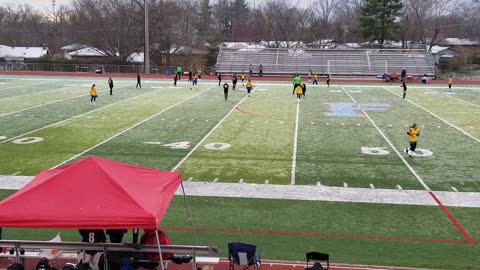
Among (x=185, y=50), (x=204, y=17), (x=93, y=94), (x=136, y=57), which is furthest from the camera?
(x=204, y=17)

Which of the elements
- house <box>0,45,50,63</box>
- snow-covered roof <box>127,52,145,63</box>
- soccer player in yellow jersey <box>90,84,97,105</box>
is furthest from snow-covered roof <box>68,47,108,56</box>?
soccer player in yellow jersey <box>90,84,97,105</box>

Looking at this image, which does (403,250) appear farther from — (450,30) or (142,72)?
(450,30)

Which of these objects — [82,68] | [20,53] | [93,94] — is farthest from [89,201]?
[20,53]

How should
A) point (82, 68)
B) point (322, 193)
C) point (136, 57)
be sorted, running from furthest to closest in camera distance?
1. point (136, 57)
2. point (82, 68)
3. point (322, 193)

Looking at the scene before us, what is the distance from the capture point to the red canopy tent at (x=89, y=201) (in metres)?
6.63

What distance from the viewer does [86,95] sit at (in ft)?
112

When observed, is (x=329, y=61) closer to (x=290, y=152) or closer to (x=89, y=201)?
(x=290, y=152)

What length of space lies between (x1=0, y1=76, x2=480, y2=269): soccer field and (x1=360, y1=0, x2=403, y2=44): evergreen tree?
36.2 metres

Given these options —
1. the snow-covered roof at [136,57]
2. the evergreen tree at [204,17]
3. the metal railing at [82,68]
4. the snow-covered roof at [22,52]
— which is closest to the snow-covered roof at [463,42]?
the evergreen tree at [204,17]

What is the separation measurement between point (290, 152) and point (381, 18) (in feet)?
190

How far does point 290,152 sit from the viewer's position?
17.6 meters

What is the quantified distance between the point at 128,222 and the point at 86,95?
29.0 meters

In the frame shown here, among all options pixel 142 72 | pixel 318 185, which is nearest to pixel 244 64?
pixel 142 72

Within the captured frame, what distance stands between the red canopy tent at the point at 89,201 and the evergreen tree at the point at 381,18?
67092 mm
